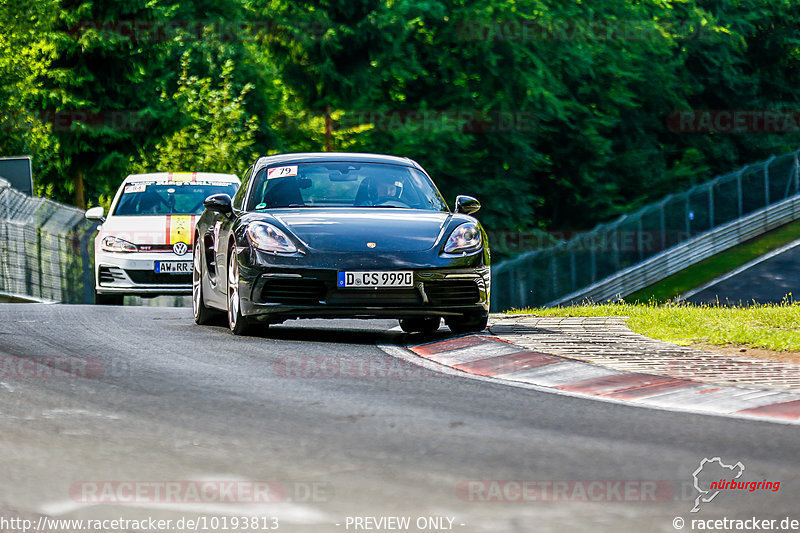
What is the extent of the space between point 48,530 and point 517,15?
39773 millimetres

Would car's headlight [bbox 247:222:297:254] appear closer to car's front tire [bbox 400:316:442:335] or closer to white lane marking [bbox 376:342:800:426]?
white lane marking [bbox 376:342:800:426]

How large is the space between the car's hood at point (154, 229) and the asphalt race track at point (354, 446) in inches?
297

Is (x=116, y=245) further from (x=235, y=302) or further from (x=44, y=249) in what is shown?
(x=44, y=249)

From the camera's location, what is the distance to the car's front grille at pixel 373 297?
1074 cm

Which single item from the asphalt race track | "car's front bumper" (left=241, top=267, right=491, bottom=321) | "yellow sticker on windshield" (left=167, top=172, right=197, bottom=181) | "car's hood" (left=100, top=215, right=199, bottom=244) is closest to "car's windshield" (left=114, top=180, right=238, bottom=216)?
"yellow sticker on windshield" (left=167, top=172, right=197, bottom=181)

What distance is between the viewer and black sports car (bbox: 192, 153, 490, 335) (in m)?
10.8

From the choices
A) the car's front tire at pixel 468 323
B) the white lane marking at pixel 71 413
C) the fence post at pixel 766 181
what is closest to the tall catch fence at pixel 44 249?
the car's front tire at pixel 468 323

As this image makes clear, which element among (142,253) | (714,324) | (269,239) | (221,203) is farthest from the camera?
(142,253)

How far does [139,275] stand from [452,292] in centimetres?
747

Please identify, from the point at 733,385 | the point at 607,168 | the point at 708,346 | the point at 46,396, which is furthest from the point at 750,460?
the point at 607,168

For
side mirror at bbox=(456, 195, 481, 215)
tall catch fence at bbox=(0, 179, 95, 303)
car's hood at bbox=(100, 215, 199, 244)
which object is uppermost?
side mirror at bbox=(456, 195, 481, 215)

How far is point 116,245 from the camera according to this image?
17.6 meters

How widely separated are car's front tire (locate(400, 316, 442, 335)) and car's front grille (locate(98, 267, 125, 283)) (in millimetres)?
6166

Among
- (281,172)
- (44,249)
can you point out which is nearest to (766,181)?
(44,249)
